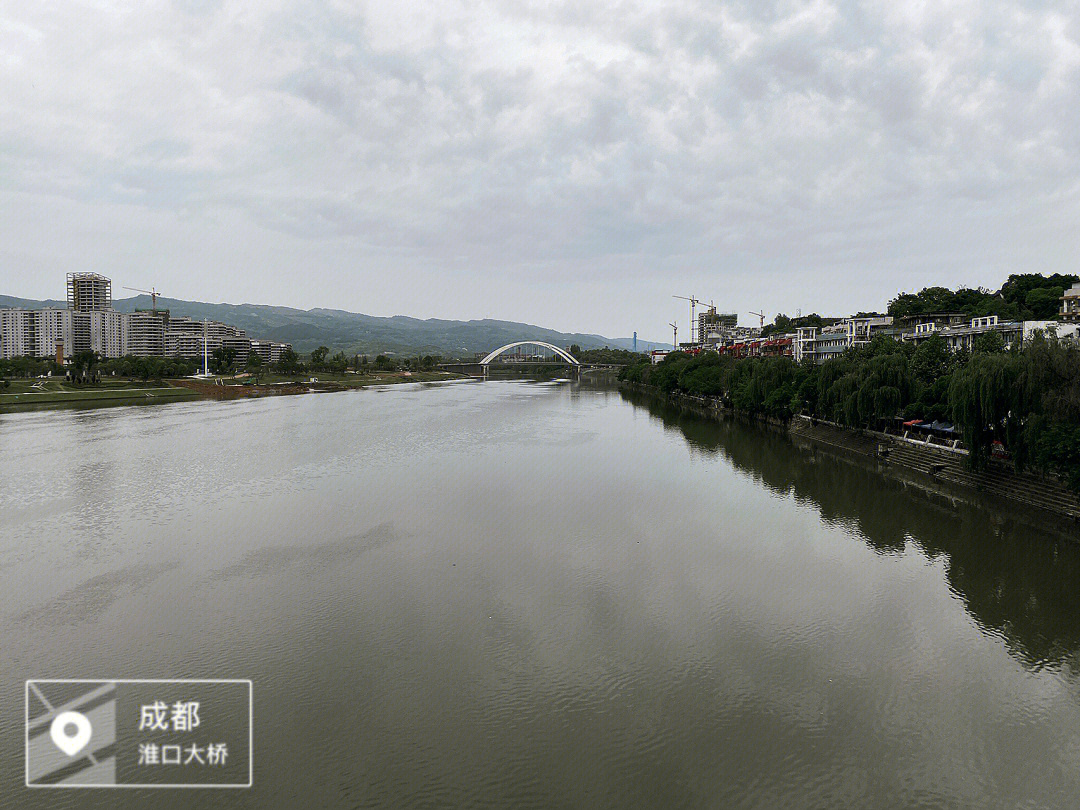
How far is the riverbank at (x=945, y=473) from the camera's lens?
9445 millimetres

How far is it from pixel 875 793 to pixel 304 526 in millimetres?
8031

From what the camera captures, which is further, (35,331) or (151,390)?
(35,331)

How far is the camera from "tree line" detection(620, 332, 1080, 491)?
8953 millimetres

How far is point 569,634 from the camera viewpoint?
18.9ft

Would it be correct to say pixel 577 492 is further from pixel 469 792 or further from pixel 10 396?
pixel 10 396

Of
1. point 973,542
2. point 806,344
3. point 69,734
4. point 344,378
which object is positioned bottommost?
point 69,734

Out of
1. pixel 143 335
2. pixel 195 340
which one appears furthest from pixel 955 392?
pixel 143 335

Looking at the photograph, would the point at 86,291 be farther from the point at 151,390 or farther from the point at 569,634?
the point at 569,634

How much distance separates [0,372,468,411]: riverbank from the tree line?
29095 millimetres

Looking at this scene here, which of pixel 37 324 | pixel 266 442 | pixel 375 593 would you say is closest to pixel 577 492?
pixel 375 593

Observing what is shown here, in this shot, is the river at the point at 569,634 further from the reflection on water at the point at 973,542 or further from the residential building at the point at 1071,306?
the residential building at the point at 1071,306

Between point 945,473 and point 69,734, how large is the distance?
45.6 ft

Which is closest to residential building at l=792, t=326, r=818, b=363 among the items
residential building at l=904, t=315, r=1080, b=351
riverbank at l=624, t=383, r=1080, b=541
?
residential building at l=904, t=315, r=1080, b=351

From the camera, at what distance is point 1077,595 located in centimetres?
672
